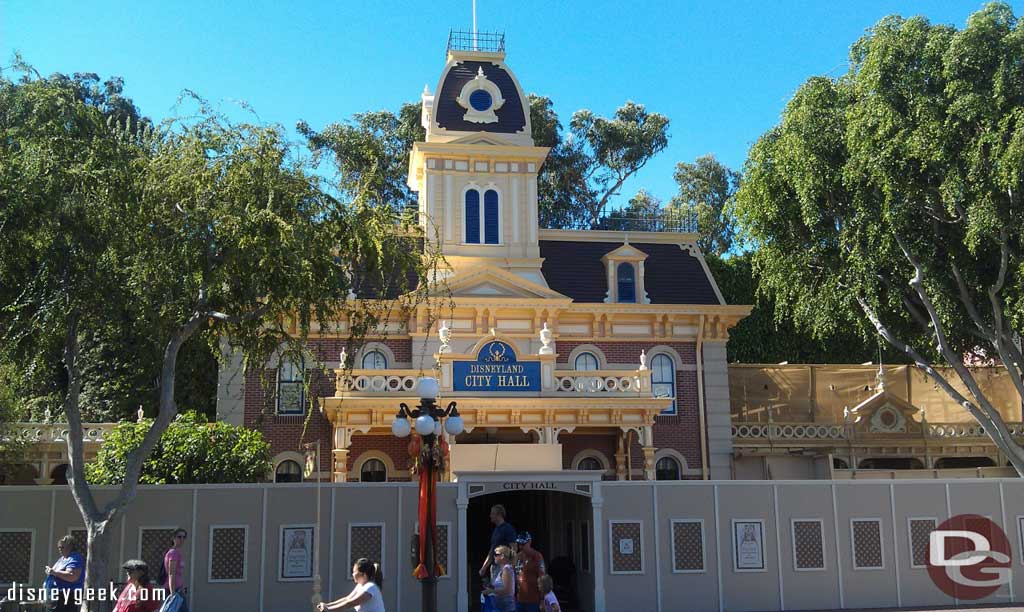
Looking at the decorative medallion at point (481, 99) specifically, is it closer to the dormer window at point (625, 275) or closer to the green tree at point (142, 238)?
the dormer window at point (625, 275)

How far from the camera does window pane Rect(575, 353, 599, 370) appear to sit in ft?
97.1

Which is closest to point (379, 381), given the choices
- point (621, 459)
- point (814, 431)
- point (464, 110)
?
point (621, 459)

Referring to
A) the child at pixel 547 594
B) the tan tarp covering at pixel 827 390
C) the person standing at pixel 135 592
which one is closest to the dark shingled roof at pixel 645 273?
the tan tarp covering at pixel 827 390

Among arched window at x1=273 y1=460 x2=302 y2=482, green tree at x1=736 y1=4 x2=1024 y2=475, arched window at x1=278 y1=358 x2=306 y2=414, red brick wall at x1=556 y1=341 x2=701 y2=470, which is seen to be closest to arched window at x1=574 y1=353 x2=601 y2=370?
red brick wall at x1=556 y1=341 x2=701 y2=470

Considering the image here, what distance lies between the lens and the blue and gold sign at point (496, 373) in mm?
26281

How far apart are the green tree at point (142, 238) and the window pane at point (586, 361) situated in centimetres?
1384

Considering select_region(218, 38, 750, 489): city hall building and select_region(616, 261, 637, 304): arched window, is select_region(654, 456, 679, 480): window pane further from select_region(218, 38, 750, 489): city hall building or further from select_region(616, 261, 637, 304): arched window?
select_region(616, 261, 637, 304): arched window

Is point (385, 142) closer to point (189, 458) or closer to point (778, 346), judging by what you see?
point (778, 346)

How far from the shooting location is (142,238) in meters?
15.5

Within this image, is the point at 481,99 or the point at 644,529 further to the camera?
the point at 481,99

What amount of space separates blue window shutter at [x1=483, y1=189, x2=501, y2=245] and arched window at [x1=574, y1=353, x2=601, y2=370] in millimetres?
4358

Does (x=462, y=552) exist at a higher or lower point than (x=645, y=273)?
lower

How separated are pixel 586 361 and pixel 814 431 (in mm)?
7576

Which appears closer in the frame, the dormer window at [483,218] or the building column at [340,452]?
the building column at [340,452]
